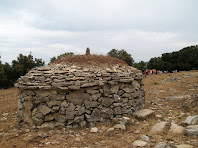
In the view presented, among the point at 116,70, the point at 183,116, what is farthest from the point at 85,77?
the point at 183,116

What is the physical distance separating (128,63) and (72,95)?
73.5 feet

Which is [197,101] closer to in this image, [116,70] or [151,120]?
[151,120]

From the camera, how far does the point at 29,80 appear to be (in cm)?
584

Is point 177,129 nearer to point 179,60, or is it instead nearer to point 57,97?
point 57,97

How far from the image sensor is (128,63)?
2697cm

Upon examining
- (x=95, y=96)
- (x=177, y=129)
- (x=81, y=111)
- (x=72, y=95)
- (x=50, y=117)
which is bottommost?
(x=177, y=129)

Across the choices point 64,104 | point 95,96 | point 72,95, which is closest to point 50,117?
point 64,104

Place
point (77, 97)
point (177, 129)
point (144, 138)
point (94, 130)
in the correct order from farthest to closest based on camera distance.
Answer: point (77, 97) < point (94, 130) < point (177, 129) < point (144, 138)

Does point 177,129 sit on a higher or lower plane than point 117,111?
lower

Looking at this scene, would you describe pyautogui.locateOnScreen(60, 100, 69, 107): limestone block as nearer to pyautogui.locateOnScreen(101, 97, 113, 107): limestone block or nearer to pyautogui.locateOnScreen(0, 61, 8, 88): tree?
pyautogui.locateOnScreen(101, 97, 113, 107): limestone block

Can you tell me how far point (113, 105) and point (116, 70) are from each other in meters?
1.52

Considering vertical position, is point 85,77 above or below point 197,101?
above

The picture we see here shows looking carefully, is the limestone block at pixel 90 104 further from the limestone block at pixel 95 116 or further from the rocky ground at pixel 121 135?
the rocky ground at pixel 121 135

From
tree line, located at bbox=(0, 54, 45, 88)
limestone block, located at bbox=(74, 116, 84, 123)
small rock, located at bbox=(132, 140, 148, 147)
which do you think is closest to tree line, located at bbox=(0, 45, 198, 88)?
tree line, located at bbox=(0, 54, 45, 88)
